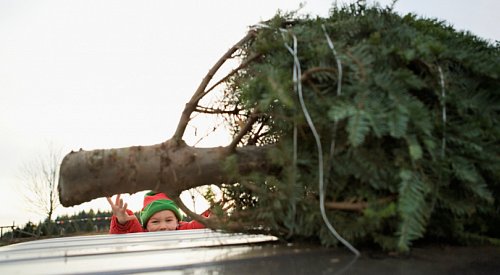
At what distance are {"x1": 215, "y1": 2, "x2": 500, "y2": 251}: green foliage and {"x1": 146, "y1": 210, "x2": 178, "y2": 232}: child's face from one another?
300cm

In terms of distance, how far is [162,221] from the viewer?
14.5 feet

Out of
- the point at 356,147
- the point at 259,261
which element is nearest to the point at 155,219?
the point at 259,261

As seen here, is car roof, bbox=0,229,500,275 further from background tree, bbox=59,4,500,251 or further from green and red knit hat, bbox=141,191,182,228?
green and red knit hat, bbox=141,191,182,228

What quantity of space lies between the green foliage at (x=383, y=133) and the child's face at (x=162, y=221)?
300cm

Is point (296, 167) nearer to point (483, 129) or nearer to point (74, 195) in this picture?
point (483, 129)

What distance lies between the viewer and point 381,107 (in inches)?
48.1

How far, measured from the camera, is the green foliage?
123 centimetres

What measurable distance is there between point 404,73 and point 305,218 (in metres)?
0.51

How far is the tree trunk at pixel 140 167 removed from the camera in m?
1.62

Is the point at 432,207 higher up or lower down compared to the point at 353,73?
lower down

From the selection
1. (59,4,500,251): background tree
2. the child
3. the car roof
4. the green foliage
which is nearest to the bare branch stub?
(59,4,500,251): background tree

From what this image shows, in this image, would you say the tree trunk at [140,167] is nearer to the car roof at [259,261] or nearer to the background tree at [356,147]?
the background tree at [356,147]

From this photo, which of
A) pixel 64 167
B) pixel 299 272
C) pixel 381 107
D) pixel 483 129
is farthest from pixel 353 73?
pixel 64 167

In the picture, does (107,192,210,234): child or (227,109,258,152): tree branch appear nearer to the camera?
(227,109,258,152): tree branch
